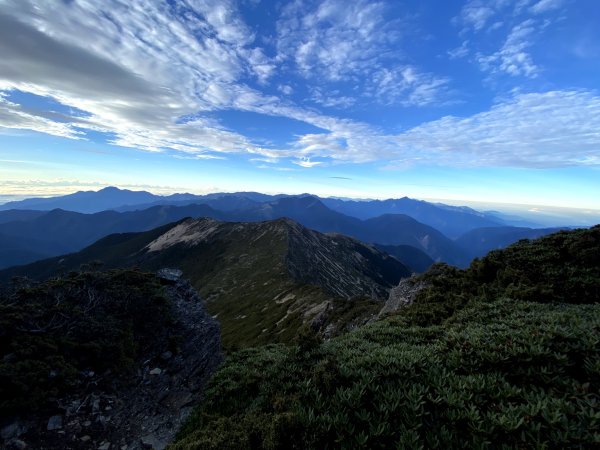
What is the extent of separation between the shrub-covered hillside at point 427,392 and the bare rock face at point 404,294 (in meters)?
14.2

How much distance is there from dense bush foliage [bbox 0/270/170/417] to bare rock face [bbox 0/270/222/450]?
71 centimetres

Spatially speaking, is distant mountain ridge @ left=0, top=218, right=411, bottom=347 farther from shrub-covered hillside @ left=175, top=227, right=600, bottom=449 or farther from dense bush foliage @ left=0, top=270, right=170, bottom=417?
shrub-covered hillside @ left=175, top=227, right=600, bottom=449

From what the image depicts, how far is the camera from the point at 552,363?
1040 cm

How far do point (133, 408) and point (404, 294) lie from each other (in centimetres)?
2753

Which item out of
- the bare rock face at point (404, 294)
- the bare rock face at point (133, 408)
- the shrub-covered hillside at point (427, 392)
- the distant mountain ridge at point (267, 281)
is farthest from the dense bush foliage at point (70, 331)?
the bare rock face at point (404, 294)

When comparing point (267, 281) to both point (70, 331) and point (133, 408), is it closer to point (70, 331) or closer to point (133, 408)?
point (70, 331)

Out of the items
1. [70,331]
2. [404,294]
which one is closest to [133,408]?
[70,331]

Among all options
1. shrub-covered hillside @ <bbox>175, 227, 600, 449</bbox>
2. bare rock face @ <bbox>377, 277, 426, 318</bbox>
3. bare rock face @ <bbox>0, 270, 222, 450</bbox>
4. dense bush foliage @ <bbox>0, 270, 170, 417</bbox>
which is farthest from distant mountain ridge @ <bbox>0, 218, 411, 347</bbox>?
shrub-covered hillside @ <bbox>175, 227, 600, 449</bbox>

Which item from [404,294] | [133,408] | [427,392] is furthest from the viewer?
[404,294]

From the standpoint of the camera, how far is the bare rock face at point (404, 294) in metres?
32.1

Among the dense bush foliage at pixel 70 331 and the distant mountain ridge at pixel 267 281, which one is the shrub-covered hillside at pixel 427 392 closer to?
the dense bush foliage at pixel 70 331

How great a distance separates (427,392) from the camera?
9.61m

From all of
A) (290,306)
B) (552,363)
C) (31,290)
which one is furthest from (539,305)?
(290,306)

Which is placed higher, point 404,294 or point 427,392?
point 427,392
